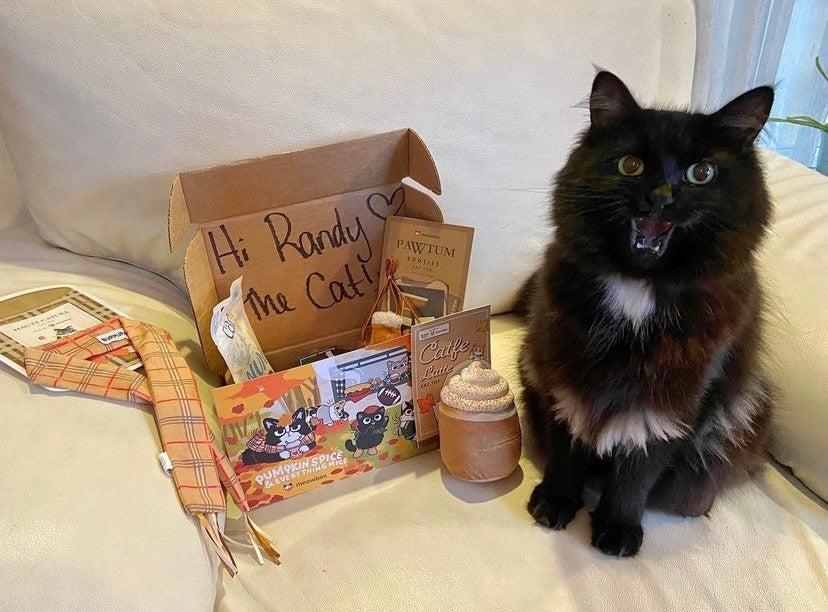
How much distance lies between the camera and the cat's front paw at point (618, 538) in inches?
34.5

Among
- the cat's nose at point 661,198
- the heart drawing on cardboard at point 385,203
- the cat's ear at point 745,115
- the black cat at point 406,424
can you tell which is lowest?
the black cat at point 406,424

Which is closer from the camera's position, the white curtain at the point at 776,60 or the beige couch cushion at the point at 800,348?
the beige couch cushion at the point at 800,348

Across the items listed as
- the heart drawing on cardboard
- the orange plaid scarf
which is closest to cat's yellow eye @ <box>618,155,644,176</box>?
the heart drawing on cardboard

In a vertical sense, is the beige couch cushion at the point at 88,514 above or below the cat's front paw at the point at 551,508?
above

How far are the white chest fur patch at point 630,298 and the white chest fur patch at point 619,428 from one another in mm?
123

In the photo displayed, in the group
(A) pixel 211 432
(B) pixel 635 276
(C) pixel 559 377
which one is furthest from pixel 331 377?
(B) pixel 635 276

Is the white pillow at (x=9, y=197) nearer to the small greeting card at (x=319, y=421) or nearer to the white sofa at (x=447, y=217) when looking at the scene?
the white sofa at (x=447, y=217)

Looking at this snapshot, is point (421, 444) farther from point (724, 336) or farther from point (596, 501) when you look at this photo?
point (724, 336)

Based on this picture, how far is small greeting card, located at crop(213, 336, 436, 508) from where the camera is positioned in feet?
2.90

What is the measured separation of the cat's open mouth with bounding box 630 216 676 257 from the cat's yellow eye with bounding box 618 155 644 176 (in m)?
0.06

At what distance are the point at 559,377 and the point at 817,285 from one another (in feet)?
1.50

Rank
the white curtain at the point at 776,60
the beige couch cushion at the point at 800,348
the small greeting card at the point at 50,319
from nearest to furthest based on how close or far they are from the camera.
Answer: the small greeting card at the point at 50,319
the beige couch cushion at the point at 800,348
the white curtain at the point at 776,60

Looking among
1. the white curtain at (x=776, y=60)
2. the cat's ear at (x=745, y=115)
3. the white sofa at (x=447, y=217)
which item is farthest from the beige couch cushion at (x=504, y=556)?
the white curtain at (x=776, y=60)

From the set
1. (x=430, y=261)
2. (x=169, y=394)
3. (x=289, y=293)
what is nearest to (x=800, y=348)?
(x=430, y=261)
